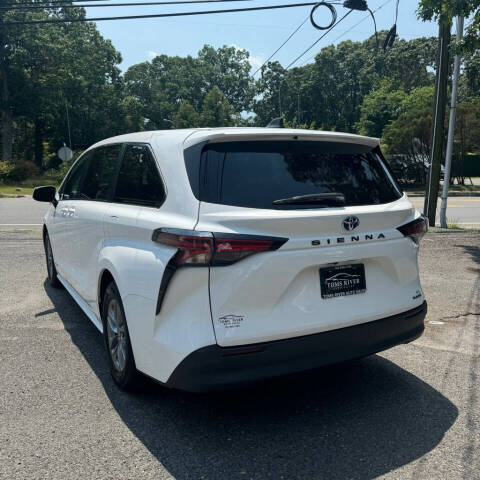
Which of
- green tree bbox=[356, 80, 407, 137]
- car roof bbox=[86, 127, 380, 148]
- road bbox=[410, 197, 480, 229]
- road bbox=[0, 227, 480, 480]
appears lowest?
road bbox=[410, 197, 480, 229]

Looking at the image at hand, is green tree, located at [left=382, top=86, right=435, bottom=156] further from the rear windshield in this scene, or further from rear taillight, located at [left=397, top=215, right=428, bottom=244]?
the rear windshield

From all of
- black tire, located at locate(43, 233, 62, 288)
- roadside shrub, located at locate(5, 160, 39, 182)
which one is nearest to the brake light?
→ black tire, located at locate(43, 233, 62, 288)

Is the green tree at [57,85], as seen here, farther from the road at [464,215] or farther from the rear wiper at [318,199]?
the rear wiper at [318,199]

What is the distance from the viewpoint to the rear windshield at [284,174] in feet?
9.49

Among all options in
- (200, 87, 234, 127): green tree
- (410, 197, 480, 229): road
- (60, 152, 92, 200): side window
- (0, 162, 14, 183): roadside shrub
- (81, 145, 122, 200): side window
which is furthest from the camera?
(200, 87, 234, 127): green tree

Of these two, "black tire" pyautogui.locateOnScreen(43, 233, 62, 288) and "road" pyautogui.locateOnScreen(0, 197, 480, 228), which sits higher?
"black tire" pyautogui.locateOnScreen(43, 233, 62, 288)

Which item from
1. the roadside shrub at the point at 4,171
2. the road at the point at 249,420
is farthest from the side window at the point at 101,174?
the roadside shrub at the point at 4,171

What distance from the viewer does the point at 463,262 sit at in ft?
26.2

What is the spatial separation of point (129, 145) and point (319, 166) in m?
1.55

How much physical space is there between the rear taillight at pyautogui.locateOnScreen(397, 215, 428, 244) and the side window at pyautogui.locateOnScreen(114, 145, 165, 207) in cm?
159

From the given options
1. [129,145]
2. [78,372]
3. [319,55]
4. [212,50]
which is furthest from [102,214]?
[212,50]

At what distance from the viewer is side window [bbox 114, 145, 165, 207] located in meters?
3.28

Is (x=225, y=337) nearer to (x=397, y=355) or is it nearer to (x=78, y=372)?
(x=78, y=372)

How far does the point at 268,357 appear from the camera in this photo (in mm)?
2783
